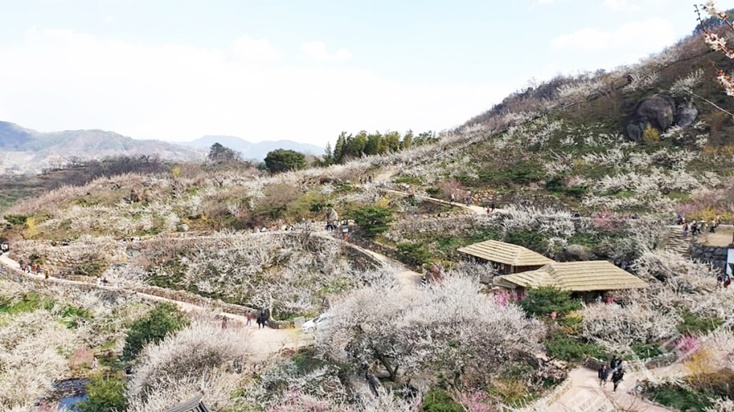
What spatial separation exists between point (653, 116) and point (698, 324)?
29.7m

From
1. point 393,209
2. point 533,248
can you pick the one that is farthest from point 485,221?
point 393,209

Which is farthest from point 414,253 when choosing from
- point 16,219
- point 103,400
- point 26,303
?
point 16,219

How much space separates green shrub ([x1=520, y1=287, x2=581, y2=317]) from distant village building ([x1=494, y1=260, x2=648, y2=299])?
1.41 metres

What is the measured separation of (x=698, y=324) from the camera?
15.1 meters

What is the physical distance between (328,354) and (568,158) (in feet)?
99.7

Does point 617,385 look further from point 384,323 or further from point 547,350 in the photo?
point 384,323

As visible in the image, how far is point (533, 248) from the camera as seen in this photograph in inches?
991

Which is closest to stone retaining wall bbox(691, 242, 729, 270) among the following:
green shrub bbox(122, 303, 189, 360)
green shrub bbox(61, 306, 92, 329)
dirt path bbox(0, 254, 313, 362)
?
dirt path bbox(0, 254, 313, 362)

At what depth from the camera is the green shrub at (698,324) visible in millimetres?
14799

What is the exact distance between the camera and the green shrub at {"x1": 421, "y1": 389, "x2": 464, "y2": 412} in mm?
10898

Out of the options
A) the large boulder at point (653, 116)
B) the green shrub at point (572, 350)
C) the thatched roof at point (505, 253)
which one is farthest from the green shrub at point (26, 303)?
the large boulder at point (653, 116)

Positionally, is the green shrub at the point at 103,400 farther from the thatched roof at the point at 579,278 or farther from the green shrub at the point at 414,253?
the green shrub at the point at 414,253

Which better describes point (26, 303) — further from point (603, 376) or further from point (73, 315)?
point (603, 376)

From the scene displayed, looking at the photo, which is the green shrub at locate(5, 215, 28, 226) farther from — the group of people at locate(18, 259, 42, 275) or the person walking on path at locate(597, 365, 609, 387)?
the person walking on path at locate(597, 365, 609, 387)
